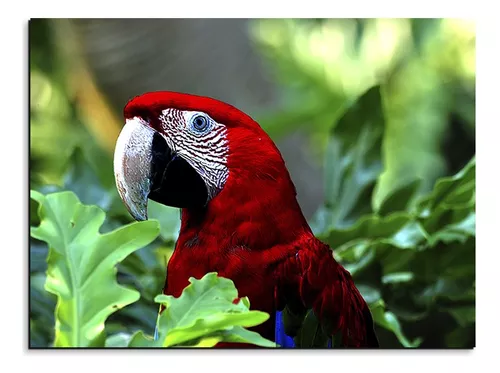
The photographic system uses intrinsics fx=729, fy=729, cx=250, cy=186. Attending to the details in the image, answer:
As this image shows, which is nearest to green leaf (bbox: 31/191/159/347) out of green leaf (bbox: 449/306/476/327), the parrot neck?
the parrot neck

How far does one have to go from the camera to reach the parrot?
58.3 inches

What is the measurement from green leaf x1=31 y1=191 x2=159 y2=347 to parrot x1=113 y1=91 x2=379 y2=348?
0.23 ft

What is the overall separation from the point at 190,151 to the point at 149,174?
0.40 ft

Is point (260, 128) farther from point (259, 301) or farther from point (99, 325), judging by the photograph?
point (99, 325)

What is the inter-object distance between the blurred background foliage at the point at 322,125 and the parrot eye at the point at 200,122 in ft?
0.28

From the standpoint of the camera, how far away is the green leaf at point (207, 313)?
1418mm

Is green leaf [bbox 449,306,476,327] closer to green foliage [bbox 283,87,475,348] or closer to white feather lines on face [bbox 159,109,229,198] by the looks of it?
green foliage [bbox 283,87,475,348]

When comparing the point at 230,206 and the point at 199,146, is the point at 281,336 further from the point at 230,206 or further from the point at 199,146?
the point at 199,146

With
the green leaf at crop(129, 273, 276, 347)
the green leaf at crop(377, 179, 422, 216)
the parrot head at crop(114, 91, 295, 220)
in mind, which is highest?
the parrot head at crop(114, 91, 295, 220)

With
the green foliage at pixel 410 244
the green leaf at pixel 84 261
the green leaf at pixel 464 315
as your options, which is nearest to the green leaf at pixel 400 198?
the green foliage at pixel 410 244
